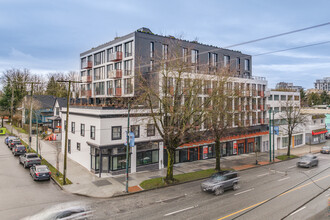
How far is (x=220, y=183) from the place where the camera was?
2025cm

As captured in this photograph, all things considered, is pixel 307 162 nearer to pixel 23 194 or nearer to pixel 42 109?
pixel 23 194

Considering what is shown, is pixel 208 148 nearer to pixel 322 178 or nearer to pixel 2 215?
pixel 322 178

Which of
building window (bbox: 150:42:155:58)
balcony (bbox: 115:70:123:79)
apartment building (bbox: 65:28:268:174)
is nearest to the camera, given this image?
apartment building (bbox: 65:28:268:174)

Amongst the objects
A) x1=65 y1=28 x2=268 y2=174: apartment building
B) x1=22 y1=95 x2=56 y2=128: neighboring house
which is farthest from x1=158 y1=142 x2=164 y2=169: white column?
x1=22 y1=95 x2=56 y2=128: neighboring house

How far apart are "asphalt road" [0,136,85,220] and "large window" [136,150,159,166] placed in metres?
9.30

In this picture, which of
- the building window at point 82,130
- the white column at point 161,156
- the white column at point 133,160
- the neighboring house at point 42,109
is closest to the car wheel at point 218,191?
the white column at point 161,156

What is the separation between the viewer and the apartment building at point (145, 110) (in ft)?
86.3

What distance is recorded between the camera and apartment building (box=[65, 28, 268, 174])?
1035 inches

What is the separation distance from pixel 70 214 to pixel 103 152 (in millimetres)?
13030

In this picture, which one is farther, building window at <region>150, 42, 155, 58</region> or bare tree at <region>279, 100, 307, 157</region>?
bare tree at <region>279, 100, 307, 157</region>

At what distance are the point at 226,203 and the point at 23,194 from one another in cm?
1676

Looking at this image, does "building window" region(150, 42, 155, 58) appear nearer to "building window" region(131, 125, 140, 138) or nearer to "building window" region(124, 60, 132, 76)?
"building window" region(124, 60, 132, 76)

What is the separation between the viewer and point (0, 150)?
3941 cm

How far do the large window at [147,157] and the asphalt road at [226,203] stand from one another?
685 centimetres
